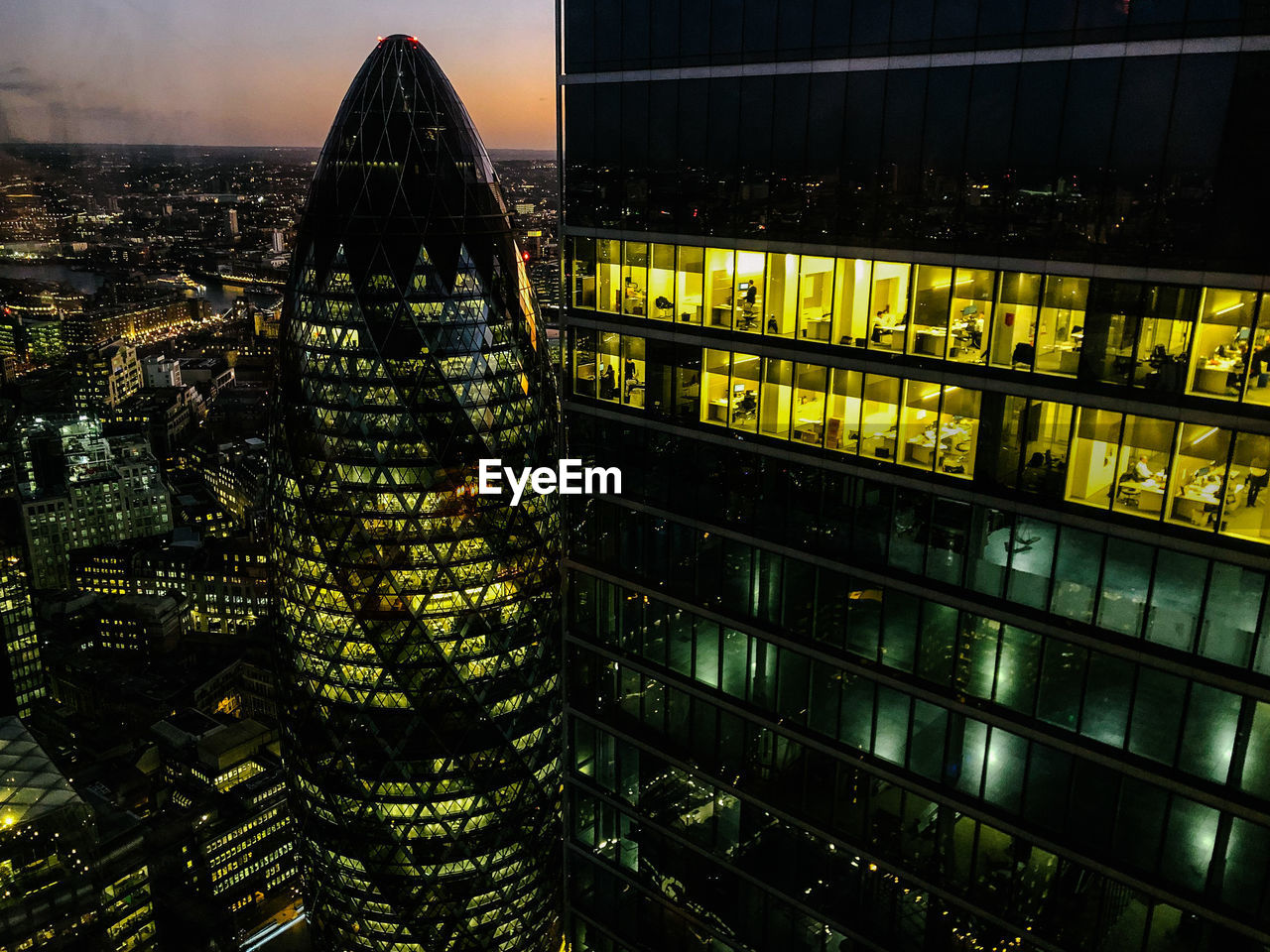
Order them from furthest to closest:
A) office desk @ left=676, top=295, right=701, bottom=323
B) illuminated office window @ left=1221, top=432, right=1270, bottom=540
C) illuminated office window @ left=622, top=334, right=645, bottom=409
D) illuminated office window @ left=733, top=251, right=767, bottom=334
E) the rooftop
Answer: the rooftop → illuminated office window @ left=622, top=334, right=645, bottom=409 → office desk @ left=676, top=295, right=701, bottom=323 → illuminated office window @ left=733, top=251, right=767, bottom=334 → illuminated office window @ left=1221, top=432, right=1270, bottom=540

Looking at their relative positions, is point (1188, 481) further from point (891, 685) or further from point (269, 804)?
point (269, 804)

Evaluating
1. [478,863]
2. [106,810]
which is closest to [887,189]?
[478,863]

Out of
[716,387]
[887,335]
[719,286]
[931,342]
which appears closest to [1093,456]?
[931,342]

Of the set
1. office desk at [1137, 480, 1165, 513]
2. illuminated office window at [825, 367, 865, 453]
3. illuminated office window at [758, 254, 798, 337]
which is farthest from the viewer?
illuminated office window at [758, 254, 798, 337]

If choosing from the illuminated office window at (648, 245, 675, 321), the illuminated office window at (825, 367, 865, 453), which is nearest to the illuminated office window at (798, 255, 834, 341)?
the illuminated office window at (825, 367, 865, 453)

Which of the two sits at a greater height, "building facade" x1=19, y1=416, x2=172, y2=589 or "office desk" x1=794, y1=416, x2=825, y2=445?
"office desk" x1=794, y1=416, x2=825, y2=445

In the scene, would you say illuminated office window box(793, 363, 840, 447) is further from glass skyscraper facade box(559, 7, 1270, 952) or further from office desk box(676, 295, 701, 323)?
office desk box(676, 295, 701, 323)

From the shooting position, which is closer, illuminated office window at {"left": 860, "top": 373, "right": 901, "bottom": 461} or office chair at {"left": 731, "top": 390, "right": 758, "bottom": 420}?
illuminated office window at {"left": 860, "top": 373, "right": 901, "bottom": 461}

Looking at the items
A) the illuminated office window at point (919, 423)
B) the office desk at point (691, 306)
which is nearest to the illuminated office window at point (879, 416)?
the illuminated office window at point (919, 423)
